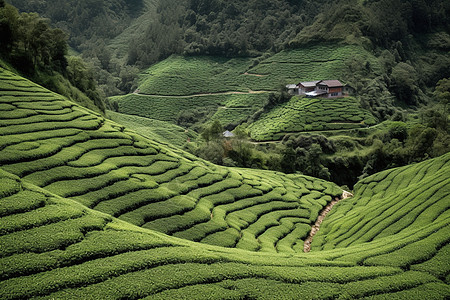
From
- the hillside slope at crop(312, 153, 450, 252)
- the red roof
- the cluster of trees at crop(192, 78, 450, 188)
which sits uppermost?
the hillside slope at crop(312, 153, 450, 252)

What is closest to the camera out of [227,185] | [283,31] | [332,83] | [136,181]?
[136,181]

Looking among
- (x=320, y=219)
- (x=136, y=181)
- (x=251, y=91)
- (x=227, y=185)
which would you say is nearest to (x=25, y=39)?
(x=136, y=181)

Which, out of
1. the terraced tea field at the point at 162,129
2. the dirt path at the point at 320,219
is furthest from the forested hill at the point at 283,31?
the dirt path at the point at 320,219

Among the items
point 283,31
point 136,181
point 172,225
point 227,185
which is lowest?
point 227,185

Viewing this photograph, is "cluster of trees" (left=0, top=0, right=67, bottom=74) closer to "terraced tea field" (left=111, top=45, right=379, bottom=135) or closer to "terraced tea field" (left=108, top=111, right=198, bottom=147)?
"terraced tea field" (left=108, top=111, right=198, bottom=147)

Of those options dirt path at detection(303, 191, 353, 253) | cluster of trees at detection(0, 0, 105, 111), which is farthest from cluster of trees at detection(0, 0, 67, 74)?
dirt path at detection(303, 191, 353, 253)

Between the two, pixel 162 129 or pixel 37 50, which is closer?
pixel 37 50

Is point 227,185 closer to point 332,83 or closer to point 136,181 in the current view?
point 136,181
